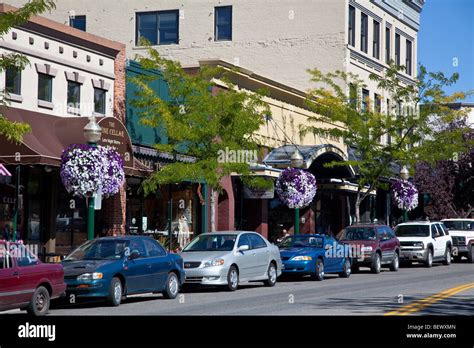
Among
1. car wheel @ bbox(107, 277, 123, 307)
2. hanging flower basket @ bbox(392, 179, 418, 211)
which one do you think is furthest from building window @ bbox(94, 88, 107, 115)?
hanging flower basket @ bbox(392, 179, 418, 211)

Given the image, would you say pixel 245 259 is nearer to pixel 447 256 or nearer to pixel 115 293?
pixel 115 293

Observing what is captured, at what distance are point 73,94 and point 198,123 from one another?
3950 mm

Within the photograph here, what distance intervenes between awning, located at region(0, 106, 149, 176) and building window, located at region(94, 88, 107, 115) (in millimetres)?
1883

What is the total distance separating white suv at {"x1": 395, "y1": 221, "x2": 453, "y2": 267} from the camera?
38.0 metres

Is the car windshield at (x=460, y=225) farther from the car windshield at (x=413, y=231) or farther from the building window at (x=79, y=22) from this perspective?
the building window at (x=79, y=22)

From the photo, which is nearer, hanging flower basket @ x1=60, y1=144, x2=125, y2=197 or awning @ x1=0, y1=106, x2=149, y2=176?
hanging flower basket @ x1=60, y1=144, x2=125, y2=197

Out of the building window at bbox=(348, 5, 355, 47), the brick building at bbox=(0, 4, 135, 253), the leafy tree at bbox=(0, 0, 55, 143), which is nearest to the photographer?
the leafy tree at bbox=(0, 0, 55, 143)

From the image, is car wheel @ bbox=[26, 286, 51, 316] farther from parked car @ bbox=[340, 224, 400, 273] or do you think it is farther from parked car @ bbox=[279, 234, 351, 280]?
parked car @ bbox=[340, 224, 400, 273]

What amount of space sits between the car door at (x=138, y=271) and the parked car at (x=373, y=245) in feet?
44.3

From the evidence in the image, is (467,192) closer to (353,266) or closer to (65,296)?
(353,266)

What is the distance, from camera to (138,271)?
20844 millimetres

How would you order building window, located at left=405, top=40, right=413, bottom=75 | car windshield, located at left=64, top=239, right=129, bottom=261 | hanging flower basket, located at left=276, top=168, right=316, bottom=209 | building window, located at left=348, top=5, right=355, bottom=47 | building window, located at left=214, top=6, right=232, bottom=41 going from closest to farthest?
1. car windshield, located at left=64, top=239, right=129, bottom=261
2. hanging flower basket, located at left=276, top=168, right=316, bottom=209
3. building window, located at left=348, top=5, right=355, bottom=47
4. building window, located at left=214, top=6, right=232, bottom=41
5. building window, located at left=405, top=40, right=413, bottom=75

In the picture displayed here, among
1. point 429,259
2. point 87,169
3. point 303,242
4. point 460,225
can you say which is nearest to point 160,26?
point 460,225
